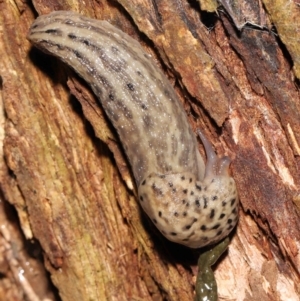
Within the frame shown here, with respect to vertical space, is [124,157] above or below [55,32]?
below

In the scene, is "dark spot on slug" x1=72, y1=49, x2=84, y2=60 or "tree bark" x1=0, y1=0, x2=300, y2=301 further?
"dark spot on slug" x1=72, y1=49, x2=84, y2=60

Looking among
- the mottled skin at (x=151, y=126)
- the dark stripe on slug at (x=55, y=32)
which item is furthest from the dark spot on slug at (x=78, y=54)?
the dark stripe on slug at (x=55, y=32)

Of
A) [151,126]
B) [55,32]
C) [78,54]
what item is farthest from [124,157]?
[55,32]

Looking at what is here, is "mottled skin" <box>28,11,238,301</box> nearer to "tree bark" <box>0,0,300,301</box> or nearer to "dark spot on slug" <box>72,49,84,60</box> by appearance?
"dark spot on slug" <box>72,49,84,60</box>

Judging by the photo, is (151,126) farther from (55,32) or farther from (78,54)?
(55,32)

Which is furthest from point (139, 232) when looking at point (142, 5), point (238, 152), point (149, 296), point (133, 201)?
point (142, 5)

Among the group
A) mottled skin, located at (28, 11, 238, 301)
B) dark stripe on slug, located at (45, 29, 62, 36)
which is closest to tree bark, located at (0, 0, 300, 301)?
mottled skin, located at (28, 11, 238, 301)
